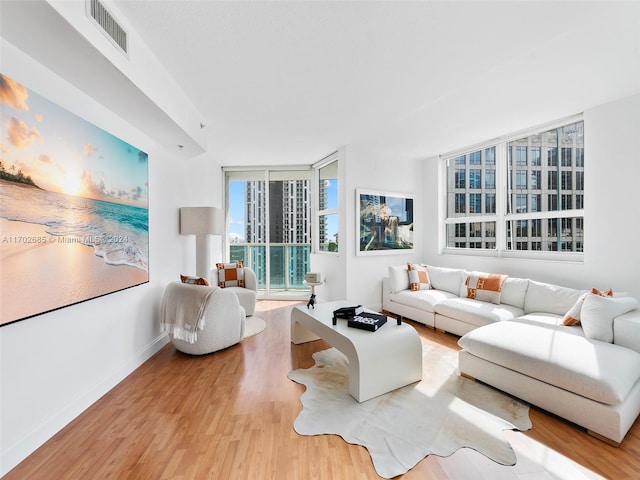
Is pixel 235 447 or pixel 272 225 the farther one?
pixel 272 225

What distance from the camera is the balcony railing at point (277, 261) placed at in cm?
544

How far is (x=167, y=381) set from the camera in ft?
7.67

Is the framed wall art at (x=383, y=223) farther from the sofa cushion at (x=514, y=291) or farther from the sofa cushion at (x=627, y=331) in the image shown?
the sofa cushion at (x=627, y=331)

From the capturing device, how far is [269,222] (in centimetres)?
540

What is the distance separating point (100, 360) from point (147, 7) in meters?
2.44

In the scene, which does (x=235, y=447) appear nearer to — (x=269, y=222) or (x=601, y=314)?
(x=601, y=314)

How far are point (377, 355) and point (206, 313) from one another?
1.68 metres

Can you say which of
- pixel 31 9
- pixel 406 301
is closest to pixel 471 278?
pixel 406 301

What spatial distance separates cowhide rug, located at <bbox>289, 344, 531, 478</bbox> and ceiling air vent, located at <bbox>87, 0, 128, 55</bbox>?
2.59 m

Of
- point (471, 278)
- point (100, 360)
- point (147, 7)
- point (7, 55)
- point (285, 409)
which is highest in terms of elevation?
point (147, 7)

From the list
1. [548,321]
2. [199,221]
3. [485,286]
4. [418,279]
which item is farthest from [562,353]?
[199,221]

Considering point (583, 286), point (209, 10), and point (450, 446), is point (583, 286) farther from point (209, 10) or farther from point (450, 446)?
point (209, 10)

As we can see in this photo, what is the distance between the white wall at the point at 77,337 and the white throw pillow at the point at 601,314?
12.5ft

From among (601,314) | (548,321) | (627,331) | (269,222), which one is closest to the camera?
(627,331)
